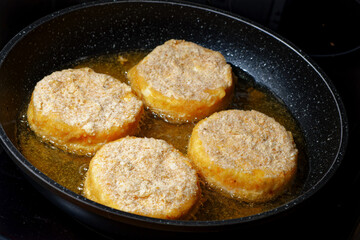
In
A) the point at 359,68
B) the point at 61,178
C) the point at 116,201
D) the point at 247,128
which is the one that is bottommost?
the point at 61,178

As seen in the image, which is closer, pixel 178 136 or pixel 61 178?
pixel 61 178

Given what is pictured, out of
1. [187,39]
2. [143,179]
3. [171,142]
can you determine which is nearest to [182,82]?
[171,142]

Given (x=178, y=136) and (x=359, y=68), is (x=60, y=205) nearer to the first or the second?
(x=178, y=136)

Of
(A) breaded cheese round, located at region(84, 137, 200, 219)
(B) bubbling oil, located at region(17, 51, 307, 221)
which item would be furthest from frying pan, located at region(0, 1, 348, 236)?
(A) breaded cheese round, located at region(84, 137, 200, 219)

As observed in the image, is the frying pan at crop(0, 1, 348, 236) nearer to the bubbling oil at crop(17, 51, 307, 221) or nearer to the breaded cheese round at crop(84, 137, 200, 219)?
the bubbling oil at crop(17, 51, 307, 221)

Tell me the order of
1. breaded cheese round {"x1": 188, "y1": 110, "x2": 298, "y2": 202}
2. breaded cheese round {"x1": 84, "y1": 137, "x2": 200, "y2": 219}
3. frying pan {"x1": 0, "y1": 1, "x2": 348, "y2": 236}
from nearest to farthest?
1. breaded cheese round {"x1": 84, "y1": 137, "x2": 200, "y2": 219}
2. breaded cheese round {"x1": 188, "y1": 110, "x2": 298, "y2": 202}
3. frying pan {"x1": 0, "y1": 1, "x2": 348, "y2": 236}

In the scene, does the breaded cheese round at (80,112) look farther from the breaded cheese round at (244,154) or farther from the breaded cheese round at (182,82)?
the breaded cheese round at (244,154)

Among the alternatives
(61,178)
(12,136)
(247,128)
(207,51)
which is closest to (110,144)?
(61,178)
